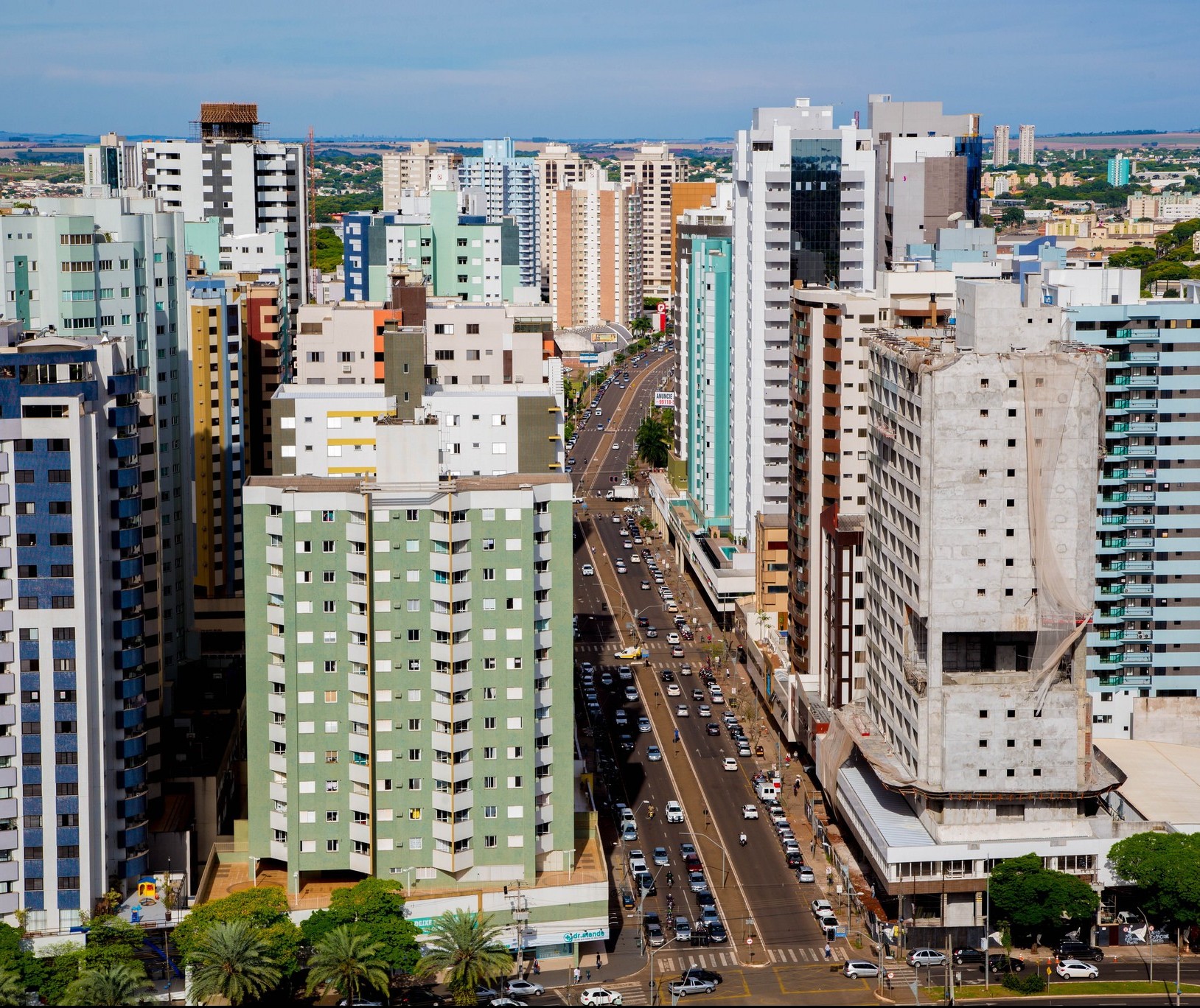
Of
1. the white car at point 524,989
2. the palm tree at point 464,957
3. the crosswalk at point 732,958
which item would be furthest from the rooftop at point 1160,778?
the palm tree at point 464,957

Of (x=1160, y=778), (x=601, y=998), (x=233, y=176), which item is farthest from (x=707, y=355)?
(x=601, y=998)

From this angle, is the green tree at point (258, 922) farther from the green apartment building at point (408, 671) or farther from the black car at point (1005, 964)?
the black car at point (1005, 964)

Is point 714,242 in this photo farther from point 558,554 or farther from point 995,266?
point 558,554

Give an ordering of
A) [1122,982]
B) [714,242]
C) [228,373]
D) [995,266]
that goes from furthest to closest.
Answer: [714,242]
[228,373]
[995,266]
[1122,982]

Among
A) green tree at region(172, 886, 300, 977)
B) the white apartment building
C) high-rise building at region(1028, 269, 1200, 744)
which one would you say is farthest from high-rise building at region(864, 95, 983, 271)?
green tree at region(172, 886, 300, 977)

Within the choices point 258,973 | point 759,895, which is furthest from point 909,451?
point 258,973

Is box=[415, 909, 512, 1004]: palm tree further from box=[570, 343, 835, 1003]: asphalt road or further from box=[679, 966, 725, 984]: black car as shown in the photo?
box=[570, 343, 835, 1003]: asphalt road
